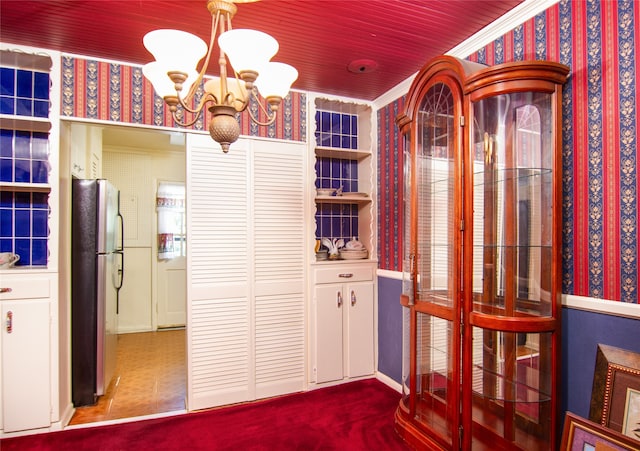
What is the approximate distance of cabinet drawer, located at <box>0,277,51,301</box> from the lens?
2396 millimetres

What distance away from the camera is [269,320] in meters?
3.04

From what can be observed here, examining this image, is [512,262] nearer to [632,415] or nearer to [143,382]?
[632,415]

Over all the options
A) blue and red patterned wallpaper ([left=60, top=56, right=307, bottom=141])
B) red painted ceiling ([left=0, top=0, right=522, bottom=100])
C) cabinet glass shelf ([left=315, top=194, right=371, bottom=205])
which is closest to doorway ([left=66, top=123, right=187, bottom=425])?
blue and red patterned wallpaper ([left=60, top=56, right=307, bottom=141])

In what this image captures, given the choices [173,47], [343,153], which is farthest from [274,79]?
[343,153]

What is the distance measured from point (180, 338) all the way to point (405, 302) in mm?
3514

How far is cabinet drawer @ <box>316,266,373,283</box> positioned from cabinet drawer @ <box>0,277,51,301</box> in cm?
194

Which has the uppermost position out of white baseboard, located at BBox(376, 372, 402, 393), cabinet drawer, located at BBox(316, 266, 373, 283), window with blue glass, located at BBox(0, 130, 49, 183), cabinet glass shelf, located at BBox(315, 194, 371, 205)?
window with blue glass, located at BBox(0, 130, 49, 183)

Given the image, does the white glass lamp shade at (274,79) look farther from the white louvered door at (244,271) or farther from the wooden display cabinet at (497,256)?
the white louvered door at (244,271)

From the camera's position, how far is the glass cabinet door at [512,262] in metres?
1.81

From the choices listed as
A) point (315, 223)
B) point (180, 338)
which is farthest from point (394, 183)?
point (180, 338)

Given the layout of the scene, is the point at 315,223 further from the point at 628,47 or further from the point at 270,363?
the point at 628,47

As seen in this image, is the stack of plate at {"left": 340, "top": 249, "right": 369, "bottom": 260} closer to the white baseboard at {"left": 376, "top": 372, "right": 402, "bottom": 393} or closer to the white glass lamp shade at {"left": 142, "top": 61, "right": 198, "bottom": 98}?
the white baseboard at {"left": 376, "top": 372, "right": 402, "bottom": 393}

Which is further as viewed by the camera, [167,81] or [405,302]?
[405,302]

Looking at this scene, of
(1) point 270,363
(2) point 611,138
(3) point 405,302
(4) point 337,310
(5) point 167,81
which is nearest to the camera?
(5) point 167,81
